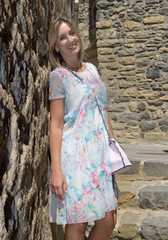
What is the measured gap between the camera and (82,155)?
1521 millimetres

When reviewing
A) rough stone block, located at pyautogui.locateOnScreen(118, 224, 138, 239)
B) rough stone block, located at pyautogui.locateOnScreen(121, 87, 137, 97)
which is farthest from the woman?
rough stone block, located at pyautogui.locateOnScreen(121, 87, 137, 97)

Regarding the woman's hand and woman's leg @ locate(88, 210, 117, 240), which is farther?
woman's leg @ locate(88, 210, 117, 240)

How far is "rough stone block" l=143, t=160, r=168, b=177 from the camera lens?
3.17 meters

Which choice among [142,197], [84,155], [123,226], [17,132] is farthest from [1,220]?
[142,197]

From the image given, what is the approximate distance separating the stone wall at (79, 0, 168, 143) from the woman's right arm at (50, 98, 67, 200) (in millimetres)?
4462

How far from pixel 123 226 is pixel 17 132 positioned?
5.76 feet

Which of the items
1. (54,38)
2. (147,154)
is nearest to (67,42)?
(54,38)

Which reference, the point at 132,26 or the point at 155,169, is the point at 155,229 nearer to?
the point at 155,169

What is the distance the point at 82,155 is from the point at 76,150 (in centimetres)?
4

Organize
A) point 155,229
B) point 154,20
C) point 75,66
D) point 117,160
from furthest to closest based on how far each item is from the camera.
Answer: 1. point 154,20
2. point 155,229
3. point 75,66
4. point 117,160

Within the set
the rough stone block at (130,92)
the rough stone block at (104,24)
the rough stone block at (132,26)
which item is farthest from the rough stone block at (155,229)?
the rough stone block at (104,24)

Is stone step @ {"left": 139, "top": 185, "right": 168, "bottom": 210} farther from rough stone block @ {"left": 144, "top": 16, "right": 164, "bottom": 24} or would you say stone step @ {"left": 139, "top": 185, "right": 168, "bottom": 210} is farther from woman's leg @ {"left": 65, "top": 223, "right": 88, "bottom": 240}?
rough stone block @ {"left": 144, "top": 16, "right": 164, "bottom": 24}

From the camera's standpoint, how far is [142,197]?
2824mm

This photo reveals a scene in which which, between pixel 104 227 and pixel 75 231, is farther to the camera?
pixel 104 227
